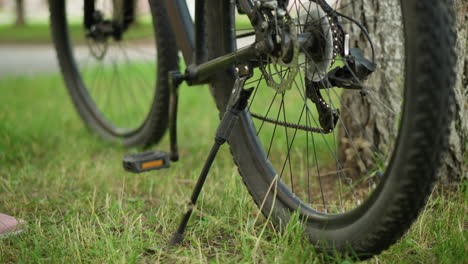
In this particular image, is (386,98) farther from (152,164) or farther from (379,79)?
(152,164)

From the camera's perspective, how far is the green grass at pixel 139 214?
1522mm

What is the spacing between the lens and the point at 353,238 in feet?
4.41

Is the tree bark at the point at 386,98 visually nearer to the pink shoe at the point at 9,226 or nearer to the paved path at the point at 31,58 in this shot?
the pink shoe at the point at 9,226

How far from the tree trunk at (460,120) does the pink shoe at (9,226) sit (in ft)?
4.68

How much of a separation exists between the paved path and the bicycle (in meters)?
3.31

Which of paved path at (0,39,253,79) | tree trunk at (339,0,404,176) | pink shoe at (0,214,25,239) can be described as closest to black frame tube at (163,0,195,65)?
tree trunk at (339,0,404,176)

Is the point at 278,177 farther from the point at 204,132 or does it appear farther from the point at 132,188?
the point at 204,132

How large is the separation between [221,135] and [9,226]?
0.75 m

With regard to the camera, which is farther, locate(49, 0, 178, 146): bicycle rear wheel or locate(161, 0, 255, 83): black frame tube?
locate(49, 0, 178, 146): bicycle rear wheel

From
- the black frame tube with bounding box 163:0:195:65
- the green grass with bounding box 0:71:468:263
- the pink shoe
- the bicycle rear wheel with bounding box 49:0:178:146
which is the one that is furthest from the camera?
the bicycle rear wheel with bounding box 49:0:178:146

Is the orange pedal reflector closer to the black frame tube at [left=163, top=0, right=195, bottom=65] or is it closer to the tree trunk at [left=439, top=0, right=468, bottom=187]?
the black frame tube at [left=163, top=0, right=195, bottom=65]

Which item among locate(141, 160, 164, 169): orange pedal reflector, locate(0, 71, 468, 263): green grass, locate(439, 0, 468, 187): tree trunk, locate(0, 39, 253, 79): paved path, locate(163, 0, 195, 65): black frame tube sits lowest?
locate(0, 39, 253, 79): paved path

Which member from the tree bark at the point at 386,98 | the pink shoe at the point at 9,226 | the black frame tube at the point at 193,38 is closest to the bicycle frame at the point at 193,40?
the black frame tube at the point at 193,38

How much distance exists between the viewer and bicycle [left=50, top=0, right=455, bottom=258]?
3.78 feet
